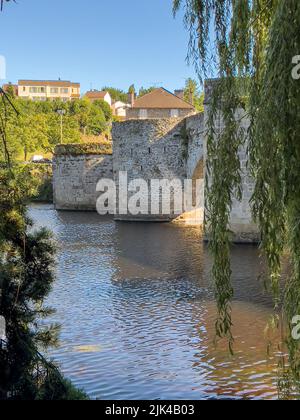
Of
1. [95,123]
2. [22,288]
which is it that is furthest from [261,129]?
[95,123]

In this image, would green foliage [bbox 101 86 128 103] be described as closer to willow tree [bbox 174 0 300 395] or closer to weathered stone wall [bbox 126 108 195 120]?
weathered stone wall [bbox 126 108 195 120]

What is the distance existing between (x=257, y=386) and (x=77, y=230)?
14.5m

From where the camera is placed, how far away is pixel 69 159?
2909cm

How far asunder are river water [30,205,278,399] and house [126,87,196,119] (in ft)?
87.2

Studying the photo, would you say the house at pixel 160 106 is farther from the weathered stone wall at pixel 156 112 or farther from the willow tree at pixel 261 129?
the willow tree at pixel 261 129

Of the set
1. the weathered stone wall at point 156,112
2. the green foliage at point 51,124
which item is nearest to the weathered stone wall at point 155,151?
the green foliage at point 51,124

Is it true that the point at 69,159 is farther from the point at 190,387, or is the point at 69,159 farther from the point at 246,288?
the point at 190,387

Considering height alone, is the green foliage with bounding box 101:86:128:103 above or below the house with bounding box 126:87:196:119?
above

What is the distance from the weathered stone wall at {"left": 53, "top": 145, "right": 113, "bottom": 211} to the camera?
1131 inches

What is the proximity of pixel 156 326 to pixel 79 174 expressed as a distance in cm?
2097

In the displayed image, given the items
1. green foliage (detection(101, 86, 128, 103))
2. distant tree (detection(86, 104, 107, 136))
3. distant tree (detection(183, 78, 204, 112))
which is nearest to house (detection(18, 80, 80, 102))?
green foliage (detection(101, 86, 128, 103))

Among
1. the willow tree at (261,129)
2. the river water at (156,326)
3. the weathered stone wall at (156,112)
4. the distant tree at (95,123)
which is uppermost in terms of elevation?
the distant tree at (95,123)

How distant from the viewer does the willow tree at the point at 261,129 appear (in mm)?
3244

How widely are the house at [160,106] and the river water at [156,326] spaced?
87.2 ft
